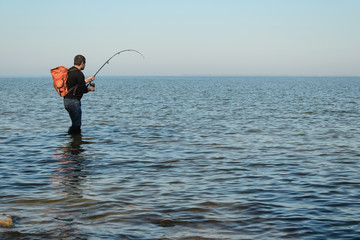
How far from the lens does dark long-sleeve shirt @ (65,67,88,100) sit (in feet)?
41.2

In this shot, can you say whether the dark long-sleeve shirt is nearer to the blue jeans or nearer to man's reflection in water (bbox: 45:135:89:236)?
the blue jeans

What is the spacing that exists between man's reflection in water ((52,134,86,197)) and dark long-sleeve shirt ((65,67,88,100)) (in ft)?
4.73

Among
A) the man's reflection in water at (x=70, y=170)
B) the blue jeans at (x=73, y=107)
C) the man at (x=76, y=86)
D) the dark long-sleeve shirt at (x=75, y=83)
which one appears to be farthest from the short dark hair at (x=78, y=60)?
the man's reflection in water at (x=70, y=170)

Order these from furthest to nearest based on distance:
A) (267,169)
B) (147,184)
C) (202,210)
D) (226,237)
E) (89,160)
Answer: (89,160)
(267,169)
(147,184)
(202,210)
(226,237)

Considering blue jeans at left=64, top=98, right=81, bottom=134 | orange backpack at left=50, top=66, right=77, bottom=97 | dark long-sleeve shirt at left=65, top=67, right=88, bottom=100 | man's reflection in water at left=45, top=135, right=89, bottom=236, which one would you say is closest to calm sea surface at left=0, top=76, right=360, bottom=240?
man's reflection in water at left=45, top=135, right=89, bottom=236

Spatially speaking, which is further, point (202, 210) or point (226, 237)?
point (202, 210)

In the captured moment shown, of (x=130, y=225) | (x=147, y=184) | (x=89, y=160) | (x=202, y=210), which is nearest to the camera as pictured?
(x=130, y=225)

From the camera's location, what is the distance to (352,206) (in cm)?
698

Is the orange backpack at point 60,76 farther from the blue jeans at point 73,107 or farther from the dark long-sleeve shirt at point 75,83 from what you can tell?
the blue jeans at point 73,107

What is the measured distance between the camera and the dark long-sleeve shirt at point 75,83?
12.5 m

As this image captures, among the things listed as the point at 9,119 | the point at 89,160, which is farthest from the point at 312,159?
the point at 9,119

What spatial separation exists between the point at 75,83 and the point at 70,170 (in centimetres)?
388

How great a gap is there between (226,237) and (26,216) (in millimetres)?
2745

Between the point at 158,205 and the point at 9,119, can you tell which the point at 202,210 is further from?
the point at 9,119
